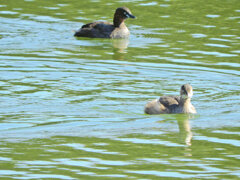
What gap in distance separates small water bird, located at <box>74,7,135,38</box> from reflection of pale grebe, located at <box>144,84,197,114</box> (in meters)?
8.82

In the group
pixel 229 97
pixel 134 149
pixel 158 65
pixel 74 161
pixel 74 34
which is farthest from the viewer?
pixel 74 34

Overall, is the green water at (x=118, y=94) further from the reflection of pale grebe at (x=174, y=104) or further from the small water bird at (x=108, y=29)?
the small water bird at (x=108, y=29)

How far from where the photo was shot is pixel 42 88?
16.0 m

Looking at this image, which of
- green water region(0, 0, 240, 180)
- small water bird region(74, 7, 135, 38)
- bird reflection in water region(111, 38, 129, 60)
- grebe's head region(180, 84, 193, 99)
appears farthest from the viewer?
small water bird region(74, 7, 135, 38)

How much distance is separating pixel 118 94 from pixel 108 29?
8331mm

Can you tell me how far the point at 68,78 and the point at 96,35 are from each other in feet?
22.4

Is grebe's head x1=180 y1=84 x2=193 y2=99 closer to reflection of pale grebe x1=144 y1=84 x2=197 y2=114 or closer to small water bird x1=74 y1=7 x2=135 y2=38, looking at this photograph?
reflection of pale grebe x1=144 y1=84 x2=197 y2=114

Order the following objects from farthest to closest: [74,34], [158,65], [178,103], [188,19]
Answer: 1. [188,19]
2. [74,34]
3. [158,65]
4. [178,103]

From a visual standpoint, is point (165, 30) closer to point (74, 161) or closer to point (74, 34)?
point (74, 34)

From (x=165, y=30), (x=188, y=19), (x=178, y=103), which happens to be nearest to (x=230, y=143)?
(x=178, y=103)

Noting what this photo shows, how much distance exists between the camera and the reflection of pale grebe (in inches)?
557

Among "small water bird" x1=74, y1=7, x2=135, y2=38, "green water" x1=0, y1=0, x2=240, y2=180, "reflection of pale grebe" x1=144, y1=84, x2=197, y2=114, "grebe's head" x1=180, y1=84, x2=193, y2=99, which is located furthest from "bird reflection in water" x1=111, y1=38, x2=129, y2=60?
"grebe's head" x1=180, y1=84, x2=193, y2=99

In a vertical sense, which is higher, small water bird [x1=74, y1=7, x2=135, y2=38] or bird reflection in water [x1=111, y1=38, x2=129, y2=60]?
small water bird [x1=74, y1=7, x2=135, y2=38]

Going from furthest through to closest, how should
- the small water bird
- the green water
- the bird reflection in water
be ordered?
the small water bird, the bird reflection in water, the green water
